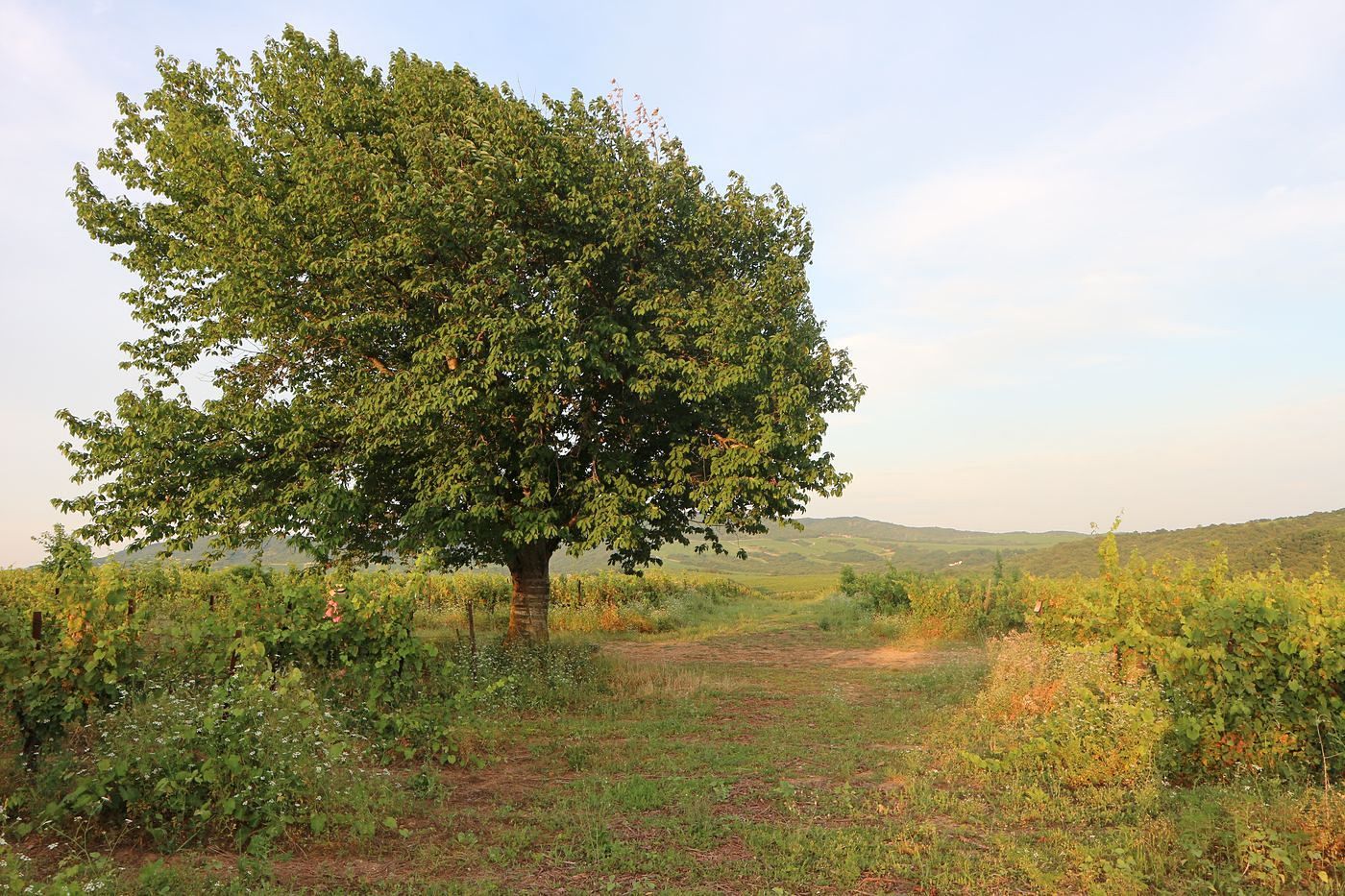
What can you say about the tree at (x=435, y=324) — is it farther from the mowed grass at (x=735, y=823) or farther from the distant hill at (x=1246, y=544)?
the distant hill at (x=1246, y=544)

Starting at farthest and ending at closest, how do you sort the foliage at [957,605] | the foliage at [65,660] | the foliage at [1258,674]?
the foliage at [957,605] < the foliage at [1258,674] < the foliage at [65,660]

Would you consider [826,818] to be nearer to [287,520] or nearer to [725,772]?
[725,772]

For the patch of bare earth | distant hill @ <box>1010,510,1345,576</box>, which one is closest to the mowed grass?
the patch of bare earth

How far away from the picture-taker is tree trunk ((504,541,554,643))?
17.0 meters

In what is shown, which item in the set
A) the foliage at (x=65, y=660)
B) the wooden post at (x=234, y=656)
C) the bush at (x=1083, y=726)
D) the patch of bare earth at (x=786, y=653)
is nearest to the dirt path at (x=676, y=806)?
the bush at (x=1083, y=726)

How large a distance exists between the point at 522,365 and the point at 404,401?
2.16 meters

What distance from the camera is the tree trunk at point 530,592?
55.8ft

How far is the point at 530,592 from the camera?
17172 mm

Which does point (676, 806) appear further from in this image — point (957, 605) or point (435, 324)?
point (957, 605)

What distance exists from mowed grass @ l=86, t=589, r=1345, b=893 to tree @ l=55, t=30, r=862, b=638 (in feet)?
15.1

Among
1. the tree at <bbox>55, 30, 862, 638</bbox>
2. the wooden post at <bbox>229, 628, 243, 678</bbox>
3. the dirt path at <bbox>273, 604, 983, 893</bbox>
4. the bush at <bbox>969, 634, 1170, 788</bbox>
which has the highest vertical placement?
the tree at <bbox>55, 30, 862, 638</bbox>

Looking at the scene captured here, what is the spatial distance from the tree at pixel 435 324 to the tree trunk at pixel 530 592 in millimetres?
1126

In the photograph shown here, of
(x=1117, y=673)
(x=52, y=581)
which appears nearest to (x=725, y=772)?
(x=1117, y=673)

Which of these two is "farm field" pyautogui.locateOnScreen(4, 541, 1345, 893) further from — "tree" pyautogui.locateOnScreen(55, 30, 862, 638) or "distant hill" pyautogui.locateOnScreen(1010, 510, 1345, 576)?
"distant hill" pyautogui.locateOnScreen(1010, 510, 1345, 576)
